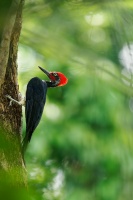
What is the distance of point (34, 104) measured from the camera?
2.79 metres

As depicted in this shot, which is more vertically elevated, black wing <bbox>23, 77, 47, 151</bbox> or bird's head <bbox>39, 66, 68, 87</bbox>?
black wing <bbox>23, 77, 47, 151</bbox>

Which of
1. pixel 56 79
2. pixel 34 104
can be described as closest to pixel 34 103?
pixel 34 104

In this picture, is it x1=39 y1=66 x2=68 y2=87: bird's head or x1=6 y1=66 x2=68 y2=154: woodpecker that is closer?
x1=6 y1=66 x2=68 y2=154: woodpecker

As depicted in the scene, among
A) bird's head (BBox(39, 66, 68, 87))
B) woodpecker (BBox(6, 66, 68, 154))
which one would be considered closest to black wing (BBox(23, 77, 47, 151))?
woodpecker (BBox(6, 66, 68, 154))

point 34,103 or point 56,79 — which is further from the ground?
point 34,103

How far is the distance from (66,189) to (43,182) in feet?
0.73

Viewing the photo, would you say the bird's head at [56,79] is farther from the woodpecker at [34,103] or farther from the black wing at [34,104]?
the black wing at [34,104]

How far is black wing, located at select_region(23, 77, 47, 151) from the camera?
8.52 ft

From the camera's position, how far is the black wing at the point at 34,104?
260 cm

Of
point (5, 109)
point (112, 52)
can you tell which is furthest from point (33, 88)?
point (112, 52)

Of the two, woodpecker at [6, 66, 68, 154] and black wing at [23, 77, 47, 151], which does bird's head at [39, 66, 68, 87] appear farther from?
black wing at [23, 77, 47, 151]

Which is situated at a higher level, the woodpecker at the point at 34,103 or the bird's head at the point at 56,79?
the woodpecker at the point at 34,103

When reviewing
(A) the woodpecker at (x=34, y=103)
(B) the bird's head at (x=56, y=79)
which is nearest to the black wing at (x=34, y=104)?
(A) the woodpecker at (x=34, y=103)

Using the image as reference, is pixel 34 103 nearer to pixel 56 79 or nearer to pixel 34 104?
pixel 34 104
